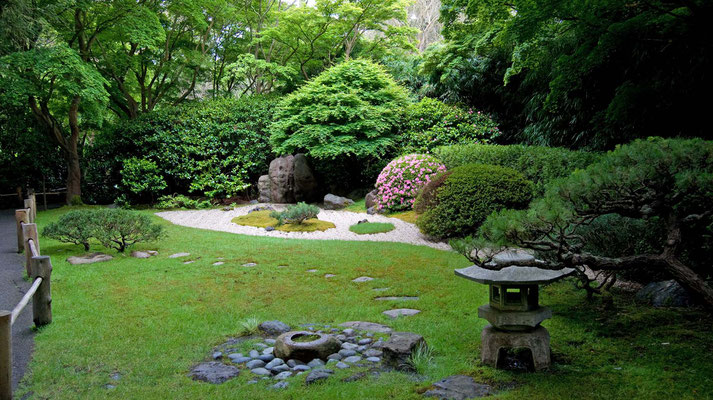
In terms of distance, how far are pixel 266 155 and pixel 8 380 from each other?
490 inches

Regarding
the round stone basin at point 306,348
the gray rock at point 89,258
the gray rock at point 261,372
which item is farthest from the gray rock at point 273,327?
the gray rock at point 89,258

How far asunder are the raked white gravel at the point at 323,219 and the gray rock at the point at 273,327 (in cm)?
428

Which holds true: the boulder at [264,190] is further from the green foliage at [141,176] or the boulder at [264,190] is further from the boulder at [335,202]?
the green foliage at [141,176]

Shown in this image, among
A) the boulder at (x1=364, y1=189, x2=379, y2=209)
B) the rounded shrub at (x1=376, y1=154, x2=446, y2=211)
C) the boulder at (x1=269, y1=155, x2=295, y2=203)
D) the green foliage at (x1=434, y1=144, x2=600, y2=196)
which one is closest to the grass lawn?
the green foliage at (x1=434, y1=144, x2=600, y2=196)

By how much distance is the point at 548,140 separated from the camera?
10898mm

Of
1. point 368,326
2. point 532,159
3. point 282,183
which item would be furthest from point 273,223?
point 368,326

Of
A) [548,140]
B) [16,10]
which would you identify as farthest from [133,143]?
[548,140]

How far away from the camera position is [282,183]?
13.2m

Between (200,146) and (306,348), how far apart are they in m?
12.4

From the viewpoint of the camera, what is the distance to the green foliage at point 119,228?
721 centimetres

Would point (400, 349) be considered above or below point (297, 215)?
below

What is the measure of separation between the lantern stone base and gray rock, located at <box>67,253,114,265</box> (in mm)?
6030

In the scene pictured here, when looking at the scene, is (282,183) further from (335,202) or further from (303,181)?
(335,202)

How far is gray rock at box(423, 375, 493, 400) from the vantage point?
278 cm
